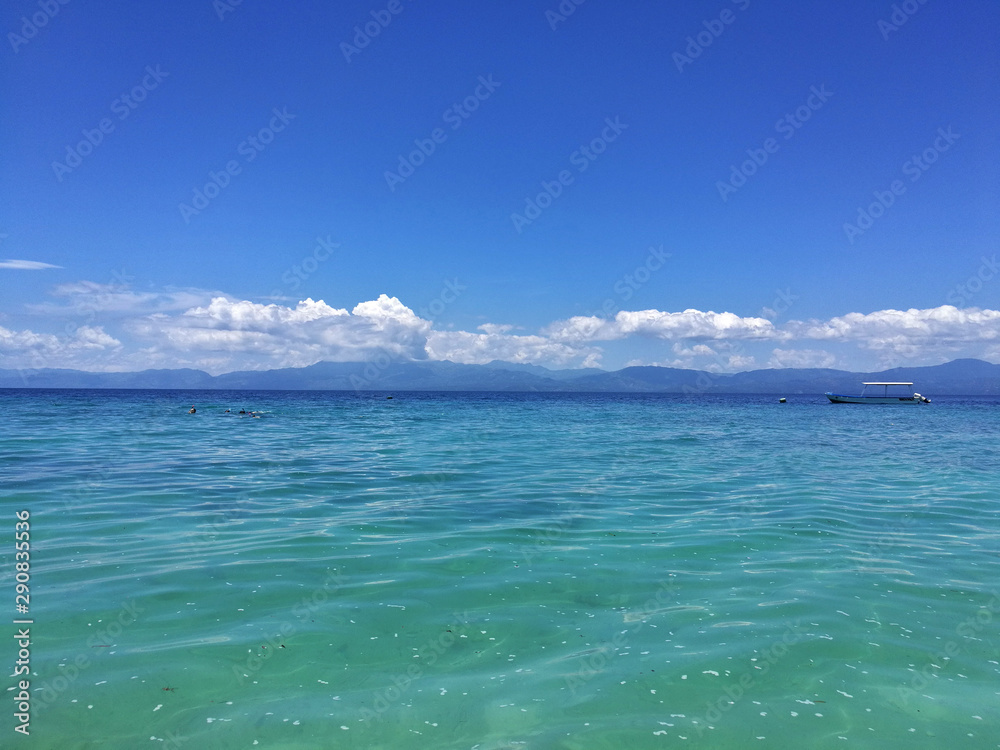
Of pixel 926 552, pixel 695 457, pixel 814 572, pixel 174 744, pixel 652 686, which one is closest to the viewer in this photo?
pixel 174 744

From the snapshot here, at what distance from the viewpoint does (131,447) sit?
29.8 m

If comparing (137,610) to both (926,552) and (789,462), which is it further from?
(789,462)

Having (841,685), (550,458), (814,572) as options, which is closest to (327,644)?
(841,685)

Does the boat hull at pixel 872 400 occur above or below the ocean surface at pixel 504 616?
above

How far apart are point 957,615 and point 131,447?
106 feet

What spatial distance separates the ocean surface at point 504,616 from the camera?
596 cm
